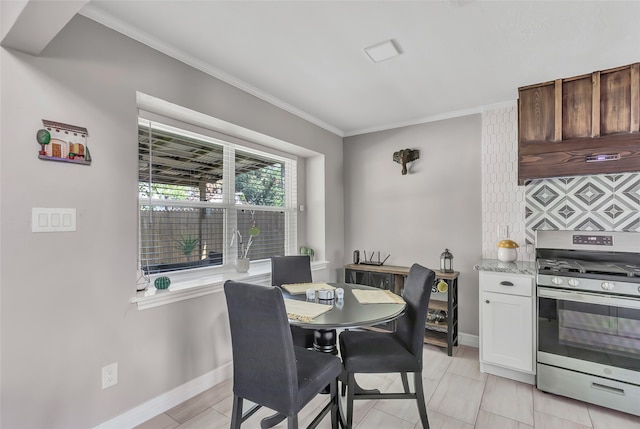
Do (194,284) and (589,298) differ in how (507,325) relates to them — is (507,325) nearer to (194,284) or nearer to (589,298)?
(589,298)

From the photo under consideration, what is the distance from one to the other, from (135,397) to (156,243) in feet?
3.40

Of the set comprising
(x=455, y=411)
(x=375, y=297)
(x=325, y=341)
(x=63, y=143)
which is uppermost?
(x=63, y=143)

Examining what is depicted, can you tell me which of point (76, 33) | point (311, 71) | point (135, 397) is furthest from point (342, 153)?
point (135, 397)

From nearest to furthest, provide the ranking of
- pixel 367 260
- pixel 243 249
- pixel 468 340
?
pixel 243 249 → pixel 468 340 → pixel 367 260

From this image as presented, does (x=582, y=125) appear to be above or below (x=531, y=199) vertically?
above

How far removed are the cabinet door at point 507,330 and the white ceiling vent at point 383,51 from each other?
2.10 m

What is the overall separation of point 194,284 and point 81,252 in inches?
31.2

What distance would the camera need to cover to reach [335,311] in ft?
5.89

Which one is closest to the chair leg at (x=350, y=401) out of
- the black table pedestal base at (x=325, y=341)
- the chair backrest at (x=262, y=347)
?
the black table pedestal base at (x=325, y=341)

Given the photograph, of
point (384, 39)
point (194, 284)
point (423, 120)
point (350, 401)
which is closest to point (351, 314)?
point (350, 401)

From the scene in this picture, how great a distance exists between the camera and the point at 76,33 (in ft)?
5.55

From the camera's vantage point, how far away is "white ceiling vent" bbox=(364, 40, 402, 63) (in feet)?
6.72

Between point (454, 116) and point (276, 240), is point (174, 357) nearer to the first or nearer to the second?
point (276, 240)

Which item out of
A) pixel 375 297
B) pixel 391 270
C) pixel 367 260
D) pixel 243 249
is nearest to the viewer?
pixel 375 297
